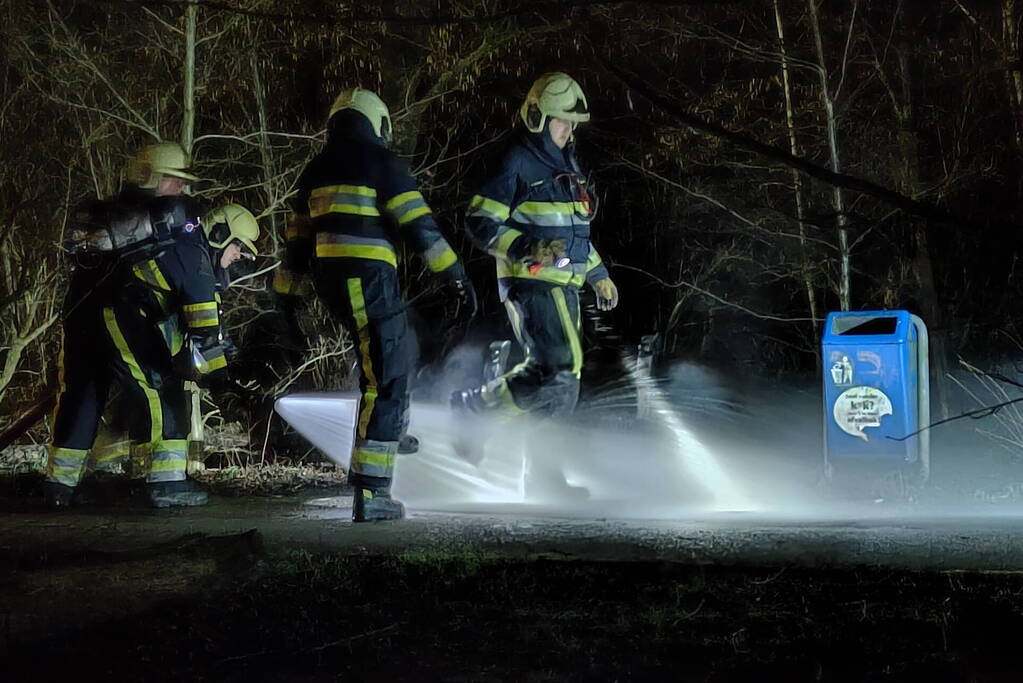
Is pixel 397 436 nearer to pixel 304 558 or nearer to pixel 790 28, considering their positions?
pixel 304 558

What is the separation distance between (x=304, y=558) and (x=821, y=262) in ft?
19.7

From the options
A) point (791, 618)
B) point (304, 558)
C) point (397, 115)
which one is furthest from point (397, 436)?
point (397, 115)

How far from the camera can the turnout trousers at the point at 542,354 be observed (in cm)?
656

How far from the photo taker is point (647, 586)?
4598 mm

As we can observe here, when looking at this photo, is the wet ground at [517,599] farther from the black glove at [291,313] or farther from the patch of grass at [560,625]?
the black glove at [291,313]

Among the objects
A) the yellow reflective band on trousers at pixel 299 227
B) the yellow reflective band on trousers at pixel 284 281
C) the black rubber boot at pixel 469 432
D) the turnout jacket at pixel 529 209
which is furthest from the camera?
the black rubber boot at pixel 469 432

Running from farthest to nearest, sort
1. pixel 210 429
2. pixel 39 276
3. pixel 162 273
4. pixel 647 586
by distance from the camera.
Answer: pixel 210 429 → pixel 39 276 → pixel 162 273 → pixel 647 586

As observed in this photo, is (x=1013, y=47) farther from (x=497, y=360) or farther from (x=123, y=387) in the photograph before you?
(x=123, y=387)

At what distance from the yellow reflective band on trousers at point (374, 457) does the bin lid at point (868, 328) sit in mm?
2781

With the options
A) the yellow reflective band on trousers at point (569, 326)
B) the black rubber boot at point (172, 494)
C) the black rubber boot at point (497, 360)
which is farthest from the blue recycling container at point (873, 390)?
the black rubber boot at point (172, 494)

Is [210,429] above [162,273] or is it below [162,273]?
below

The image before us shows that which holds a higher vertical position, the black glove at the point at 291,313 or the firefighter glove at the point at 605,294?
the firefighter glove at the point at 605,294

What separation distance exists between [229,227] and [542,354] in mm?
2078

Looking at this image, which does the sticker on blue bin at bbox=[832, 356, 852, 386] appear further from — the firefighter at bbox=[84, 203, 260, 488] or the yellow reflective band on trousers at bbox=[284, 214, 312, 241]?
the firefighter at bbox=[84, 203, 260, 488]
